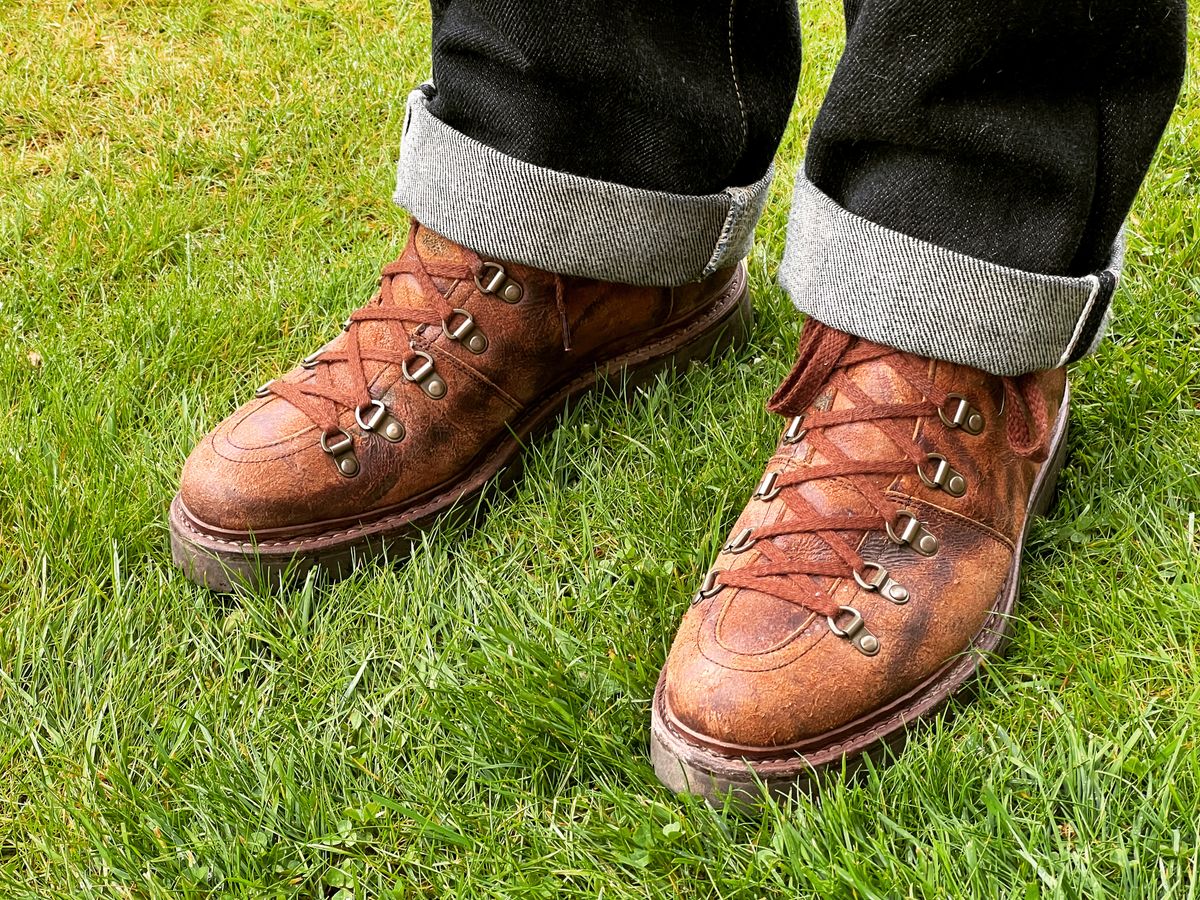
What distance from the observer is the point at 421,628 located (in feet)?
5.16

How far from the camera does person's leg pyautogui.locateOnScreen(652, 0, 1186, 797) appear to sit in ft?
4.05

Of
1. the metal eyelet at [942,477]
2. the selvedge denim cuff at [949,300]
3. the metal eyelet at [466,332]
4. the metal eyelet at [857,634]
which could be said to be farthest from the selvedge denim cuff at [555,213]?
the metal eyelet at [857,634]

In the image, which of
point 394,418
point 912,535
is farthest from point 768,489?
point 394,418

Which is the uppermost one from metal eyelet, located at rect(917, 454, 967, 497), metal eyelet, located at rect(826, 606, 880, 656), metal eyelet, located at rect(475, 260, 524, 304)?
metal eyelet, located at rect(475, 260, 524, 304)

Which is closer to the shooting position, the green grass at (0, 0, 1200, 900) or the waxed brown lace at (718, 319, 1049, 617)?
the green grass at (0, 0, 1200, 900)

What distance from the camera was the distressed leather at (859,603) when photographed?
1260mm

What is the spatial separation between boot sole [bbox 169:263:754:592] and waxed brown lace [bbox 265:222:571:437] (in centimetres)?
17

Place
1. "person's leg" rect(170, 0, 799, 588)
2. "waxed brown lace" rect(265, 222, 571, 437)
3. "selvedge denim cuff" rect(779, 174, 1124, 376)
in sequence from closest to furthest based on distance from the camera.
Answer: "selvedge denim cuff" rect(779, 174, 1124, 376) < "person's leg" rect(170, 0, 799, 588) < "waxed brown lace" rect(265, 222, 571, 437)

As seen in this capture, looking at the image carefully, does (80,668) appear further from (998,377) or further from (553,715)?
(998,377)

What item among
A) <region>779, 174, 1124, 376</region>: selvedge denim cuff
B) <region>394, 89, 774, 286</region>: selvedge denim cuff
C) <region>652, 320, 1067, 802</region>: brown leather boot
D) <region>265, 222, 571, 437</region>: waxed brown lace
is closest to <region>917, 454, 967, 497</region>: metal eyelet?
<region>652, 320, 1067, 802</region>: brown leather boot

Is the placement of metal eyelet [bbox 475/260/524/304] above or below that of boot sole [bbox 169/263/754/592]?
above

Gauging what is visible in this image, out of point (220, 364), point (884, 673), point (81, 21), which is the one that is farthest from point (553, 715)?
point (81, 21)

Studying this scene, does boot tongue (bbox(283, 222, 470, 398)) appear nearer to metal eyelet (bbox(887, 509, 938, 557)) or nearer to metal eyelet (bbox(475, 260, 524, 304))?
metal eyelet (bbox(475, 260, 524, 304))

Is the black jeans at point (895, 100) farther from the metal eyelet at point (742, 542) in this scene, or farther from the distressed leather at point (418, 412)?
the metal eyelet at point (742, 542)
